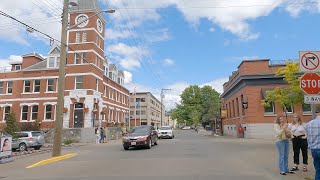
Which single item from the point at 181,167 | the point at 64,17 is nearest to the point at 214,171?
the point at 181,167

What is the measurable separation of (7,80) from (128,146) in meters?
31.2

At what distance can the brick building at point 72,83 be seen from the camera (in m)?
39.9

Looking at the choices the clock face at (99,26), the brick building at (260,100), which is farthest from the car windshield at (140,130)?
the clock face at (99,26)

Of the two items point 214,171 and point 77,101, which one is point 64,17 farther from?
point 77,101

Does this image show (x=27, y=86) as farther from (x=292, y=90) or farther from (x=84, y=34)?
(x=292, y=90)

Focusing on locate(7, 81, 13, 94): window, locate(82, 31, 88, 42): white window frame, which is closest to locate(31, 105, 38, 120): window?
locate(7, 81, 13, 94): window

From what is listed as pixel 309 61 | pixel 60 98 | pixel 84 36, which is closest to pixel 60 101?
pixel 60 98

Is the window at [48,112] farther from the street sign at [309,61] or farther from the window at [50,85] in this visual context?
the street sign at [309,61]

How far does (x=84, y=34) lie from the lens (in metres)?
41.1

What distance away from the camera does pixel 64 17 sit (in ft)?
62.5

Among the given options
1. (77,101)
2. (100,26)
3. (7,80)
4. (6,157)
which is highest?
(100,26)

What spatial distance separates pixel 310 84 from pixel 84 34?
36.0 meters

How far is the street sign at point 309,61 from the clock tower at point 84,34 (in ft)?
112

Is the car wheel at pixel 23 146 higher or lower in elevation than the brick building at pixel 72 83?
lower
